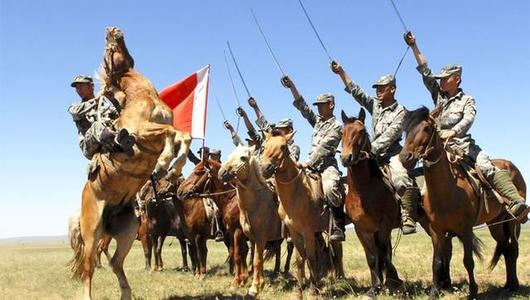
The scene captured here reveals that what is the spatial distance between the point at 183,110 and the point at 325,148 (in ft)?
10.2

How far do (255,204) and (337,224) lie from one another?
2102 mm

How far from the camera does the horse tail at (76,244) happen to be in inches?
344

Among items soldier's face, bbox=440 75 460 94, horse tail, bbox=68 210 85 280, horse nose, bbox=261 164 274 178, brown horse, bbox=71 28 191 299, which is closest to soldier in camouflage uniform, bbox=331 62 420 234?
soldier's face, bbox=440 75 460 94

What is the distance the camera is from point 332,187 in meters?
10.3

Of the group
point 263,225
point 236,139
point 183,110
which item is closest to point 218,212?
point 236,139

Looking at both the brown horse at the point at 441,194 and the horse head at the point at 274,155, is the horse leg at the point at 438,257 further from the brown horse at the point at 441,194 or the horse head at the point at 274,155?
the horse head at the point at 274,155

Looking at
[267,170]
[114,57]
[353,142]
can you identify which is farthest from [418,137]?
[114,57]

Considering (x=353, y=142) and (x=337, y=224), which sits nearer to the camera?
(x=353, y=142)

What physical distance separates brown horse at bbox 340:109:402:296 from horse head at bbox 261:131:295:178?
129cm

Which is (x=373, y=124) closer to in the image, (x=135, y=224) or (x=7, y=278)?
(x=135, y=224)

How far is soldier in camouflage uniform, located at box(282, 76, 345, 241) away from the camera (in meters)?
10.3

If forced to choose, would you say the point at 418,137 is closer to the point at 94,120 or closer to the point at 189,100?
the point at 189,100

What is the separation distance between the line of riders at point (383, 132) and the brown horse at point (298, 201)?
27cm

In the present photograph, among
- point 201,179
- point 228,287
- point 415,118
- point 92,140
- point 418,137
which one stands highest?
point 92,140
